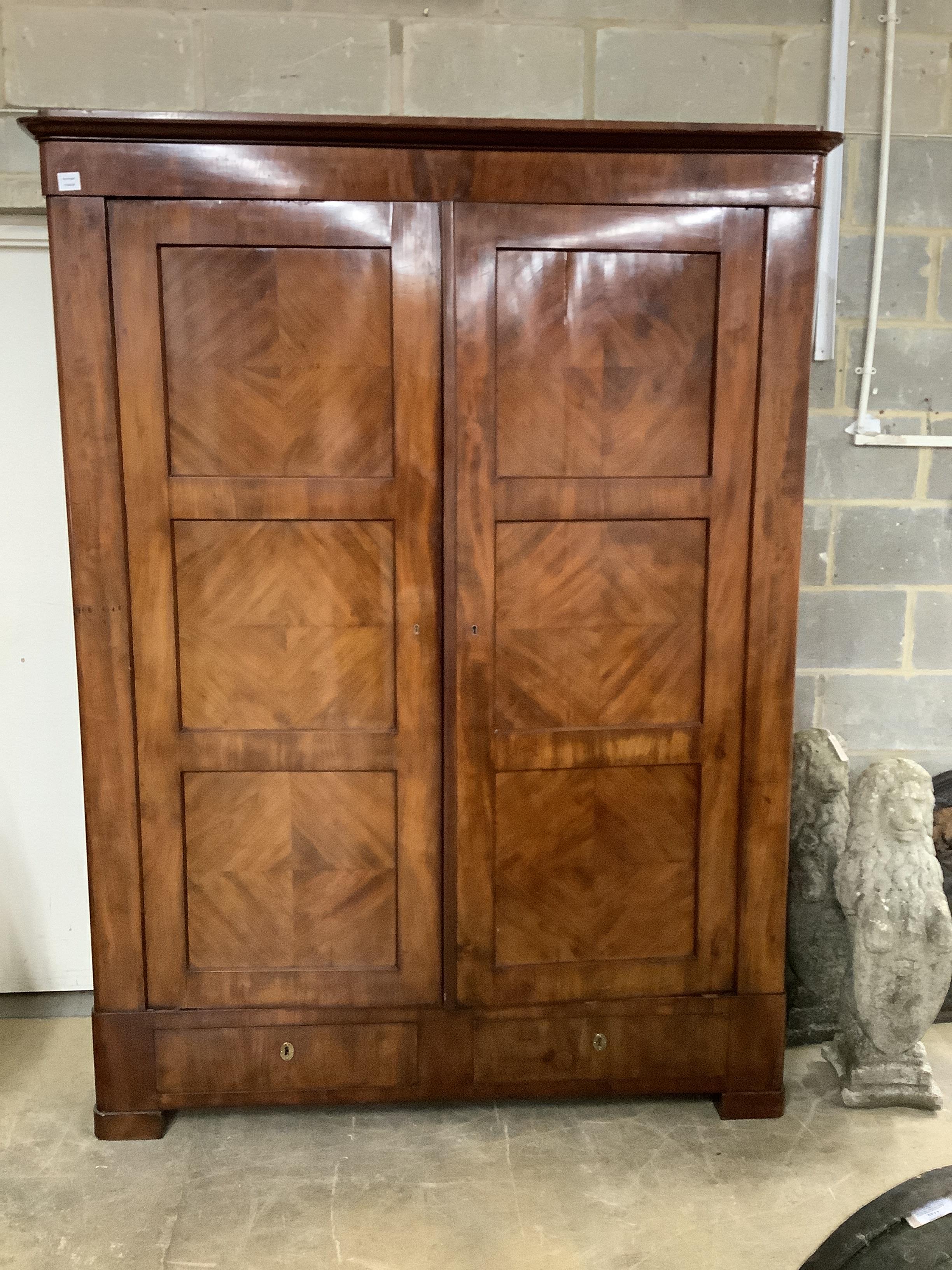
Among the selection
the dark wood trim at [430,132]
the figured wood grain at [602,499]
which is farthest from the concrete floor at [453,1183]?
the dark wood trim at [430,132]

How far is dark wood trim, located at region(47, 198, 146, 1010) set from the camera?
1979mm

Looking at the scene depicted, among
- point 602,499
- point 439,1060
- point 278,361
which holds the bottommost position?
point 439,1060

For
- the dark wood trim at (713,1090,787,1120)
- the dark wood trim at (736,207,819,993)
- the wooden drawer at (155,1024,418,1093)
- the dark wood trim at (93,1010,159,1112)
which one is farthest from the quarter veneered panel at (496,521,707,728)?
the dark wood trim at (93,1010,159,1112)

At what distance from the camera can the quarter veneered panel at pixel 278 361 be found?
201 cm

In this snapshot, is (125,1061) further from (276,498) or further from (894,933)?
(894,933)

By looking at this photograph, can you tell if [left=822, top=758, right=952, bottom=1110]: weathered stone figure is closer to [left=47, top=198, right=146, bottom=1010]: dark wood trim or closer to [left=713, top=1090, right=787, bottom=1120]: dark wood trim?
[left=713, top=1090, right=787, bottom=1120]: dark wood trim

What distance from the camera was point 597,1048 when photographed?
88.9 inches

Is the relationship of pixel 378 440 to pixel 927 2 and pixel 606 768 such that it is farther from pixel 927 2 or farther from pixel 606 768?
pixel 927 2

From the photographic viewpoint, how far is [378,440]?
6.80ft

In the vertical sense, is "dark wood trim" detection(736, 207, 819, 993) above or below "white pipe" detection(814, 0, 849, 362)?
below

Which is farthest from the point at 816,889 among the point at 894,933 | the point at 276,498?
the point at 276,498

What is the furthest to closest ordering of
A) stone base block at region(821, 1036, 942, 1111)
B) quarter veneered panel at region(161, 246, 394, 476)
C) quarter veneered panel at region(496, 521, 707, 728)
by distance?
stone base block at region(821, 1036, 942, 1111) → quarter veneered panel at region(496, 521, 707, 728) → quarter veneered panel at region(161, 246, 394, 476)

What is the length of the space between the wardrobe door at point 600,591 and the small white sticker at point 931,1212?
3.36 ft

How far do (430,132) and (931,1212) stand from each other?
1848mm
